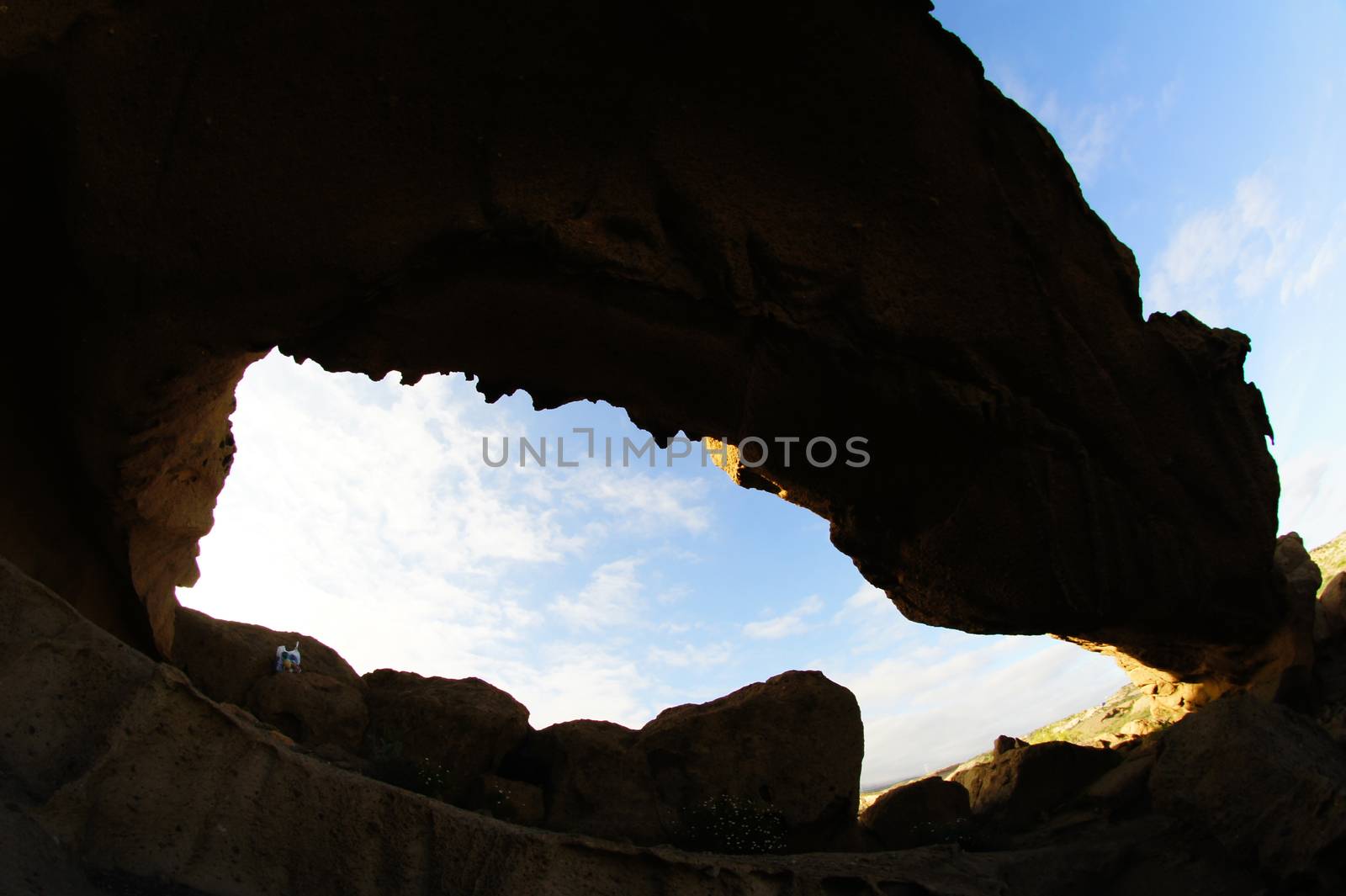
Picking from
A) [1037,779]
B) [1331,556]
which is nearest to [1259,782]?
[1037,779]

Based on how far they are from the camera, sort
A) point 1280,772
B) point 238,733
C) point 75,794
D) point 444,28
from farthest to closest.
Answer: point 1280,772 → point 444,28 → point 238,733 → point 75,794

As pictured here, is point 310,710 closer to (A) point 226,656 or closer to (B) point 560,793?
(A) point 226,656

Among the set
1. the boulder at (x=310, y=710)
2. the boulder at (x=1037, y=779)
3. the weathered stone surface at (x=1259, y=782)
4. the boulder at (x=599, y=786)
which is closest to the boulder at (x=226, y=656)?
the boulder at (x=310, y=710)

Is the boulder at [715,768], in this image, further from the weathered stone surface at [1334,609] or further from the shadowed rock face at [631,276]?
the weathered stone surface at [1334,609]

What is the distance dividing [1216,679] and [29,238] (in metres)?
9.96

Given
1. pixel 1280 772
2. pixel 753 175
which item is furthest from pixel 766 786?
pixel 753 175

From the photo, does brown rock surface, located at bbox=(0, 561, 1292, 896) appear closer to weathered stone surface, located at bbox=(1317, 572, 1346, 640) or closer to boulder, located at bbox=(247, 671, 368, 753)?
boulder, located at bbox=(247, 671, 368, 753)

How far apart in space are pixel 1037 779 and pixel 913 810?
3.88 feet

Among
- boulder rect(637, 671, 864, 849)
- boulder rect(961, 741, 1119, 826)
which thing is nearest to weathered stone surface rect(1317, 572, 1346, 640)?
boulder rect(961, 741, 1119, 826)

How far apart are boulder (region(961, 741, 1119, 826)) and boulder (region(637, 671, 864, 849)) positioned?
1.56m

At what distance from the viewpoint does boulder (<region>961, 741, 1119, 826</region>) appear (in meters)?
7.87

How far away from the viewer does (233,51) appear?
505cm

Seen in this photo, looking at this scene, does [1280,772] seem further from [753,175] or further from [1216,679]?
[753,175]

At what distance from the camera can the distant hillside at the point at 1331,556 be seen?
1154 cm
